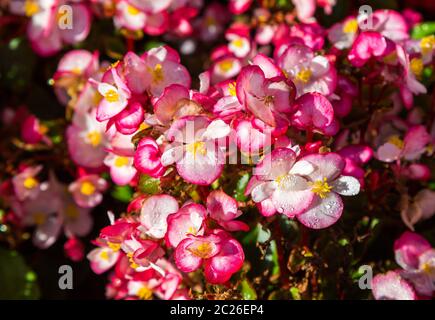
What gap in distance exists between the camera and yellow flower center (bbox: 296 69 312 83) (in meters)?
1.03

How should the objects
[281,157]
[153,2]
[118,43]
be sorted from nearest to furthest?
[281,157]
[153,2]
[118,43]

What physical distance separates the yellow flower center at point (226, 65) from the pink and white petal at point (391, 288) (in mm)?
500

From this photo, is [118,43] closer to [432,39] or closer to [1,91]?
[1,91]

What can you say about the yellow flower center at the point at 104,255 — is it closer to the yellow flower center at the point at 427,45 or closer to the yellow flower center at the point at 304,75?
the yellow flower center at the point at 304,75

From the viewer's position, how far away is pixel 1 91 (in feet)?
5.27

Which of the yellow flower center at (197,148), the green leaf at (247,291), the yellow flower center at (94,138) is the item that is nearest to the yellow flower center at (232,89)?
the yellow flower center at (197,148)

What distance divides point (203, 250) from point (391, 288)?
1.07 ft

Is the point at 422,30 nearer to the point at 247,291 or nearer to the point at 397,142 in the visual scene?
the point at 397,142

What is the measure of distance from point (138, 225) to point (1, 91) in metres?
0.81

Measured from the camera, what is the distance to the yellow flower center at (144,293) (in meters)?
1.12

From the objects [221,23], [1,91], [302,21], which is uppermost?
[302,21]

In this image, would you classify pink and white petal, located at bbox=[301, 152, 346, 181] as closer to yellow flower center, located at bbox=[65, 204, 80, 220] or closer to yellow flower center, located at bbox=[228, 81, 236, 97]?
yellow flower center, located at bbox=[228, 81, 236, 97]

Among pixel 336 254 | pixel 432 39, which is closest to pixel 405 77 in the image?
pixel 432 39

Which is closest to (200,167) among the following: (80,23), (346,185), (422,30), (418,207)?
(346,185)
